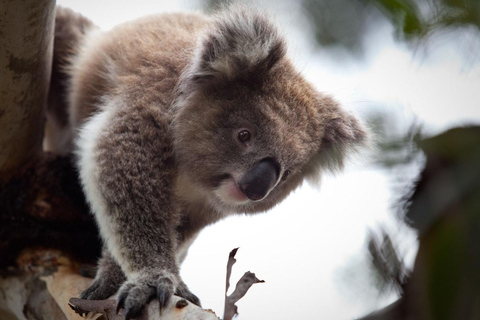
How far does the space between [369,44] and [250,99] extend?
6.51 ft

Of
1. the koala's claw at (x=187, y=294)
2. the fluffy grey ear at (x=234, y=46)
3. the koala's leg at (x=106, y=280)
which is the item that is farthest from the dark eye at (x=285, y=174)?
the koala's leg at (x=106, y=280)

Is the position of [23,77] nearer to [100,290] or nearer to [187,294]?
[100,290]

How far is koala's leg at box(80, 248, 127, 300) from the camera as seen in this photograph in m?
2.92

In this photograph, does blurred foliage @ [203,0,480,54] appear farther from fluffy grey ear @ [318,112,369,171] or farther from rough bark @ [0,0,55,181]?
fluffy grey ear @ [318,112,369,171]

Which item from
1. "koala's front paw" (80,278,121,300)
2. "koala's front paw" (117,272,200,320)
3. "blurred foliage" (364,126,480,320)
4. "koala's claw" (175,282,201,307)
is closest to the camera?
"blurred foliage" (364,126,480,320)

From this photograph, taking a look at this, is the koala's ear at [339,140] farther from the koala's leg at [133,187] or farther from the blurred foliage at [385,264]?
the blurred foliage at [385,264]

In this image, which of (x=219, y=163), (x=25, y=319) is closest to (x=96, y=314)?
(x=25, y=319)

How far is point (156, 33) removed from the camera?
391 cm

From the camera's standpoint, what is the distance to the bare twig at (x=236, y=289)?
1.91 m

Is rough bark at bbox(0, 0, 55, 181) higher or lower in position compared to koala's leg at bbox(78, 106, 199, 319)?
higher

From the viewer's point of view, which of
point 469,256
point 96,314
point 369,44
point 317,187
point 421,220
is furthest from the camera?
point 317,187

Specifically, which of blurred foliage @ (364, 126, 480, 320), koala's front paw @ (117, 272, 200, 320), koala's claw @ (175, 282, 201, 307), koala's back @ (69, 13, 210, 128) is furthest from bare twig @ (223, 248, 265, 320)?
koala's back @ (69, 13, 210, 128)

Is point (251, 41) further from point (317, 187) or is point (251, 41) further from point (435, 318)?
point (435, 318)

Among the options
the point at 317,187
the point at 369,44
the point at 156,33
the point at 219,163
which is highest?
the point at 369,44
